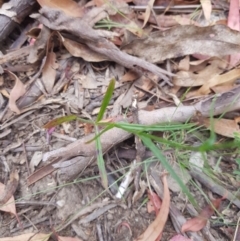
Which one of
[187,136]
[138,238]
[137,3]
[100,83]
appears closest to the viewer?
[138,238]

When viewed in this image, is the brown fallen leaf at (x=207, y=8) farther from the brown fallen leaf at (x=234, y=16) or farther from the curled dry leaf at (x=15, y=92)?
the curled dry leaf at (x=15, y=92)

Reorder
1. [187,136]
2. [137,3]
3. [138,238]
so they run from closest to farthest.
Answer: [138,238], [187,136], [137,3]

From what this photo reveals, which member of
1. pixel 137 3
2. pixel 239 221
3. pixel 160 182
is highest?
pixel 137 3

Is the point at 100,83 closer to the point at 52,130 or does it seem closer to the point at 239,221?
the point at 52,130

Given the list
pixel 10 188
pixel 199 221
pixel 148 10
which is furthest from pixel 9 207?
pixel 148 10

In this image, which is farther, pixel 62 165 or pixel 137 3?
pixel 137 3

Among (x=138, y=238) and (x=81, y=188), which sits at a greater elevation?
(x=81, y=188)

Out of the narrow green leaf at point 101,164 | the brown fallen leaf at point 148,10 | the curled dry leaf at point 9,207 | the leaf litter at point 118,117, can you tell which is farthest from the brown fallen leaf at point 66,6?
the curled dry leaf at point 9,207

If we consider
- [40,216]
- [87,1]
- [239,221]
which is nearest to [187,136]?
[239,221]
